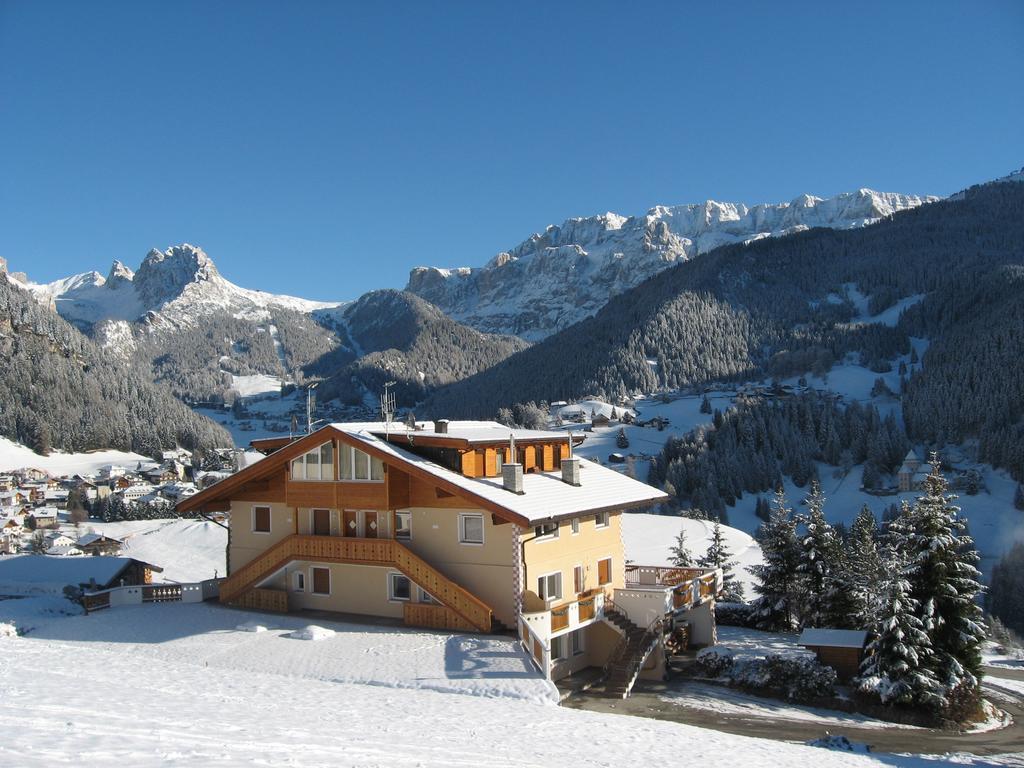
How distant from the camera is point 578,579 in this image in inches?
1180

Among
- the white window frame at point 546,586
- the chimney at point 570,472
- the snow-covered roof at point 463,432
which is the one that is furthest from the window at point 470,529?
the chimney at point 570,472

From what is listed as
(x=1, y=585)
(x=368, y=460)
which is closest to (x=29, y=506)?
(x=1, y=585)

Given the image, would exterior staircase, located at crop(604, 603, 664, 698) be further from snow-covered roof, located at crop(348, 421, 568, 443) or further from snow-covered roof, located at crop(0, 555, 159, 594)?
snow-covered roof, located at crop(0, 555, 159, 594)

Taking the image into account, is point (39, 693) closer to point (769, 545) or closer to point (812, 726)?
point (812, 726)

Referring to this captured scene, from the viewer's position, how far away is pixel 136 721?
13281mm

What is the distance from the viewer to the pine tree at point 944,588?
25578 millimetres

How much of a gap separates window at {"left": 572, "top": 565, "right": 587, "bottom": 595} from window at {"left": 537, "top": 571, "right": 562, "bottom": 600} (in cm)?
93

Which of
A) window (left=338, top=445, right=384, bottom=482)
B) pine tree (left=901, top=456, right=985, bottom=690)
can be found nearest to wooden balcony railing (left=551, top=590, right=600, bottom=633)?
window (left=338, top=445, right=384, bottom=482)

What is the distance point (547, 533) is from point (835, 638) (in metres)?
11.1

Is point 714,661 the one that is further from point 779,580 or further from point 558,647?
point 779,580

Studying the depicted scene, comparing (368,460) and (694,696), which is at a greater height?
(368,460)

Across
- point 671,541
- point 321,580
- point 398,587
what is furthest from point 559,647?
point 671,541

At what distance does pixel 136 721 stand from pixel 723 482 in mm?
117853

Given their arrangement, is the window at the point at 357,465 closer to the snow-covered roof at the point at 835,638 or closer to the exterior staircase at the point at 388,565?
the exterior staircase at the point at 388,565
